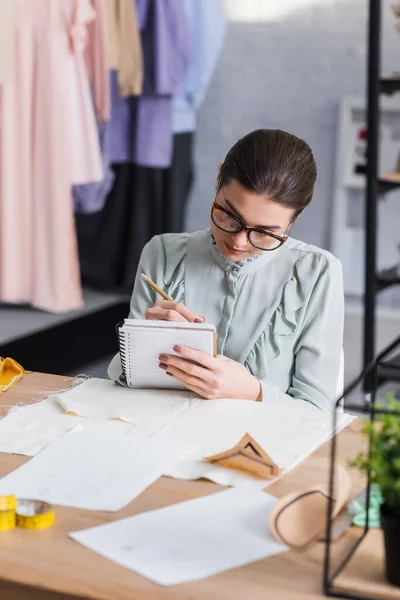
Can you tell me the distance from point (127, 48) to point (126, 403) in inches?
125

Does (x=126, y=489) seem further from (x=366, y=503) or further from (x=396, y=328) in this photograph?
(x=396, y=328)

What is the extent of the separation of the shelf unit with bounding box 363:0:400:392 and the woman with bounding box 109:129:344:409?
198cm

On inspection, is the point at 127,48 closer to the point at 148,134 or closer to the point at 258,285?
the point at 148,134

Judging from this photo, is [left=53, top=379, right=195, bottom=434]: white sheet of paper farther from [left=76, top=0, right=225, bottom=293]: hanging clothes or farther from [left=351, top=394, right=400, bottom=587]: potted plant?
[left=76, top=0, right=225, bottom=293]: hanging clothes

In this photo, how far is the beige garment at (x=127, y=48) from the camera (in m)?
4.71

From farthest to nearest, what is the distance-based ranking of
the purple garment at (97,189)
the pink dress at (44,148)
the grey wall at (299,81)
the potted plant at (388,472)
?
the grey wall at (299,81)
the purple garment at (97,189)
the pink dress at (44,148)
the potted plant at (388,472)

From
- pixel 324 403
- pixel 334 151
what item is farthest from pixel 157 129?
pixel 324 403

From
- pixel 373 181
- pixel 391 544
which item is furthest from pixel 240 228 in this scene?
pixel 373 181

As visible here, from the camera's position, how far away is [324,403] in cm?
207

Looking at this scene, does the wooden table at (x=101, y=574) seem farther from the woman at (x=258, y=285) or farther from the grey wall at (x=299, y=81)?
the grey wall at (x=299, y=81)

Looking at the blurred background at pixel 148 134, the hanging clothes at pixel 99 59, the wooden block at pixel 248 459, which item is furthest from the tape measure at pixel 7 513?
the hanging clothes at pixel 99 59

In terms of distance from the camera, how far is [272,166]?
1973 mm

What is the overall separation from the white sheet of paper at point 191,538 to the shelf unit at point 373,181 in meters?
2.68

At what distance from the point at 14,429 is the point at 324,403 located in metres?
0.68
